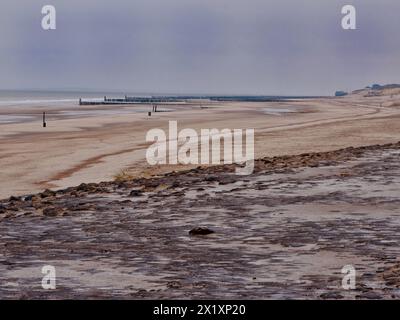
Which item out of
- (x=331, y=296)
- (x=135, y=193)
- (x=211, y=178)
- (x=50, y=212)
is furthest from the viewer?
(x=211, y=178)

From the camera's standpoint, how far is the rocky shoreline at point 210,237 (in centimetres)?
839

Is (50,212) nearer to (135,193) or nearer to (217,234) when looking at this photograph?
(135,193)

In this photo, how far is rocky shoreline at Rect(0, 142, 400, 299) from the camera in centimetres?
839

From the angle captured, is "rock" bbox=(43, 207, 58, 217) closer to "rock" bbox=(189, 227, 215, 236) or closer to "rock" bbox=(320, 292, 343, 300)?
"rock" bbox=(189, 227, 215, 236)

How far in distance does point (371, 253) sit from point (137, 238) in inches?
141

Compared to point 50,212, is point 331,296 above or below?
above

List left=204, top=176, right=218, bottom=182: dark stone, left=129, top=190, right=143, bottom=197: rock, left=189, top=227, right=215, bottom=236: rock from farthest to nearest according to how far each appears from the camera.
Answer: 1. left=204, top=176, right=218, bottom=182: dark stone
2. left=129, top=190, right=143, bottom=197: rock
3. left=189, top=227, right=215, bottom=236: rock

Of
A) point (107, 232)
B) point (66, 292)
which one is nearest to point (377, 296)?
point (66, 292)

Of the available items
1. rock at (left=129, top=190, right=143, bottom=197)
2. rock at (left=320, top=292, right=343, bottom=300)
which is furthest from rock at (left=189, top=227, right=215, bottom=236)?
rock at (left=129, top=190, right=143, bottom=197)

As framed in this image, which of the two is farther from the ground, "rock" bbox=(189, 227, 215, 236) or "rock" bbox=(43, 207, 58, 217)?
"rock" bbox=(189, 227, 215, 236)

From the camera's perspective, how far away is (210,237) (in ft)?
37.0

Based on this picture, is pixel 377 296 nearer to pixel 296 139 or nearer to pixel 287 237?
pixel 287 237

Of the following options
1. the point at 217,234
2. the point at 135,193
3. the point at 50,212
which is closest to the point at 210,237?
the point at 217,234

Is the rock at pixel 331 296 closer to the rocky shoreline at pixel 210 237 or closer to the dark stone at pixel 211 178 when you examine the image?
the rocky shoreline at pixel 210 237
